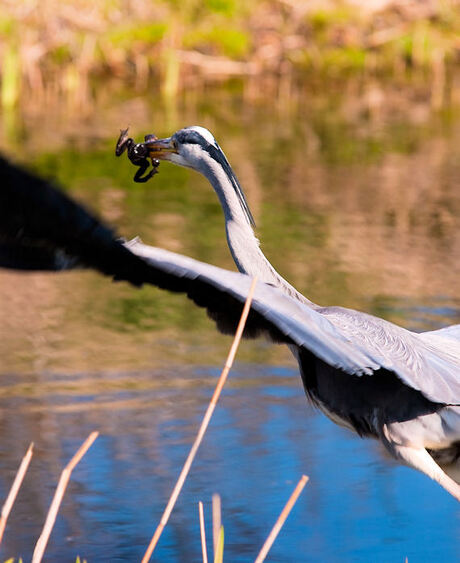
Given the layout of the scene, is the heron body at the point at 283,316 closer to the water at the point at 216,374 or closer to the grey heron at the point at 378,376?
the grey heron at the point at 378,376

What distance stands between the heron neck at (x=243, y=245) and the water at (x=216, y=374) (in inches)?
41.0

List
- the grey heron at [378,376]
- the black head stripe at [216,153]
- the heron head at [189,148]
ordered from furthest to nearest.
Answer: the heron head at [189,148] < the black head stripe at [216,153] < the grey heron at [378,376]

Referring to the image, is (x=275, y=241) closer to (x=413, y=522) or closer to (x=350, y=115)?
(x=413, y=522)

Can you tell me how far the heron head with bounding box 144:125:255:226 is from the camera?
3887mm

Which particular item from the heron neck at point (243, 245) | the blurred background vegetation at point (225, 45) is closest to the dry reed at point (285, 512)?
the heron neck at point (243, 245)

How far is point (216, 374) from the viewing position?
5.71 meters

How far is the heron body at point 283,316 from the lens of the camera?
8.85 feet

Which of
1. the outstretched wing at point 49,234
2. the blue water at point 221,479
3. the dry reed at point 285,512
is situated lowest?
the blue water at point 221,479

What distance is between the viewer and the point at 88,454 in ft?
15.9

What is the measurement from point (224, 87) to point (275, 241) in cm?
700

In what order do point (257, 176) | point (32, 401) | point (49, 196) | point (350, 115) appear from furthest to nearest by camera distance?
point (350, 115) → point (257, 176) → point (32, 401) → point (49, 196)

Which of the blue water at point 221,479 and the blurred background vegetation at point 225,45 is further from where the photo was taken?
the blurred background vegetation at point 225,45

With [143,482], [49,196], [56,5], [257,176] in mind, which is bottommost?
[143,482]

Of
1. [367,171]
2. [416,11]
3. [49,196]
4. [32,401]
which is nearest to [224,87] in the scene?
[416,11]
